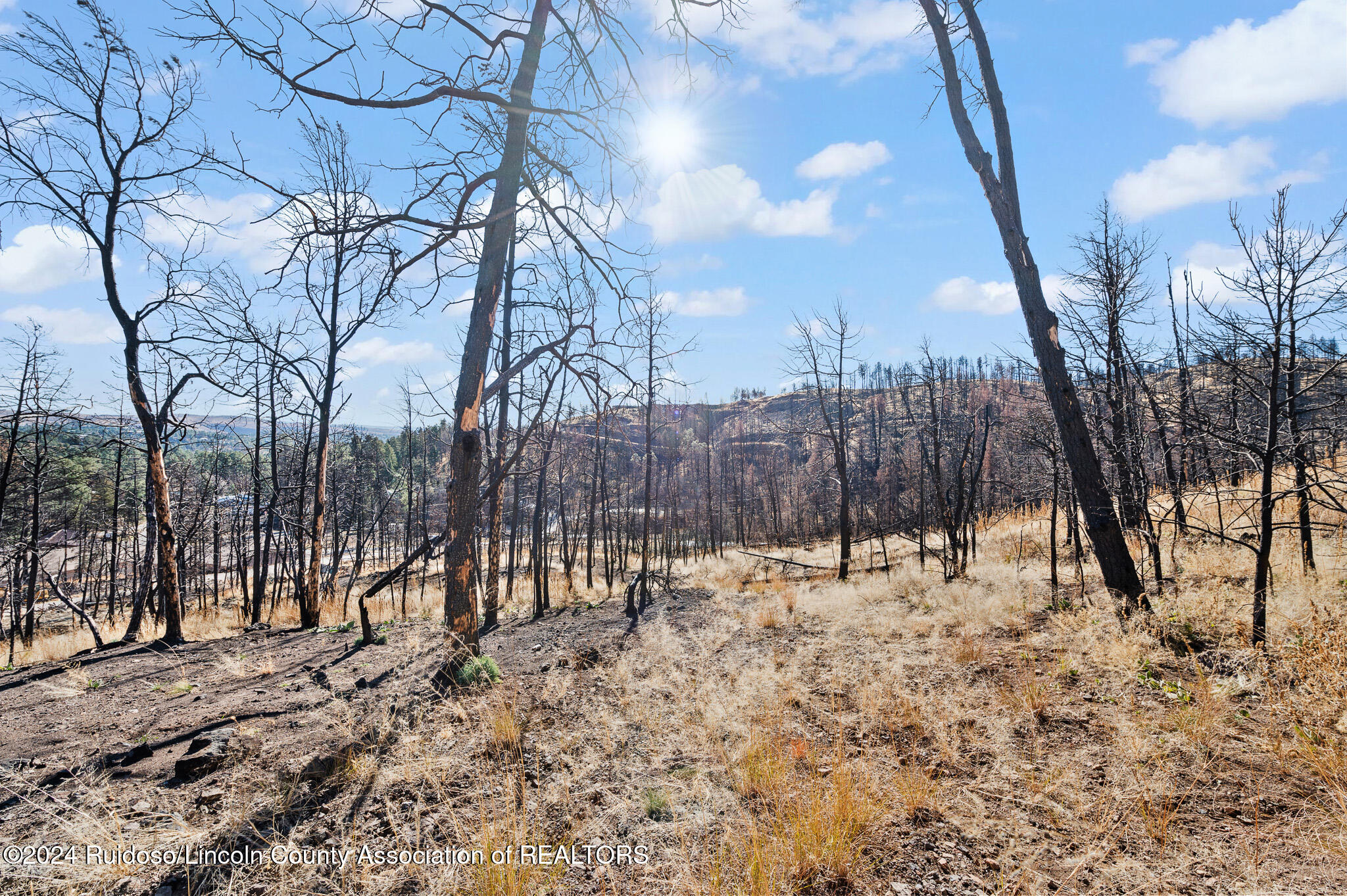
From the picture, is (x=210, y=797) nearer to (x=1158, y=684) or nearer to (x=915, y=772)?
(x=915, y=772)

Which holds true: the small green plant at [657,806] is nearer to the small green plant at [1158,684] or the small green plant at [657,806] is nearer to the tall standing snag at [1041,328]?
the small green plant at [1158,684]

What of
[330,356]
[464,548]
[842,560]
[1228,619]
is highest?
[330,356]

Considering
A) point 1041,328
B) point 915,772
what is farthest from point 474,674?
point 1041,328

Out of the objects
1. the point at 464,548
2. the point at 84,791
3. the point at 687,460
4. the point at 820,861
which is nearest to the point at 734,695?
the point at 820,861

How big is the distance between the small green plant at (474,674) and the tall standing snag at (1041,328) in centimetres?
727

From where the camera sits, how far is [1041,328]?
6707mm

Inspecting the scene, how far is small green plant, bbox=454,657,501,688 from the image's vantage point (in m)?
5.11

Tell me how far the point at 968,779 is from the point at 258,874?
4235 mm

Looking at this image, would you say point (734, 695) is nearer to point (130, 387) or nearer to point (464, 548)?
point (464, 548)

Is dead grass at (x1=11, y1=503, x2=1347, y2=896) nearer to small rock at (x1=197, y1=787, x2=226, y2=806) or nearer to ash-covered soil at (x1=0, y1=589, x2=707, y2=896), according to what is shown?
small rock at (x1=197, y1=787, x2=226, y2=806)

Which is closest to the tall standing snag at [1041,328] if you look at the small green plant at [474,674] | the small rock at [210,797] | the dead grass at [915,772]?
the dead grass at [915,772]

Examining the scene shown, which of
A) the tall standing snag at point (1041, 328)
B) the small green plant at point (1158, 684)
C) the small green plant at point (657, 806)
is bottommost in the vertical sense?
the small green plant at point (657, 806)

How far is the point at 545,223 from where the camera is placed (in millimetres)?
5926

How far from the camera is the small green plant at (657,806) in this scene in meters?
3.22
